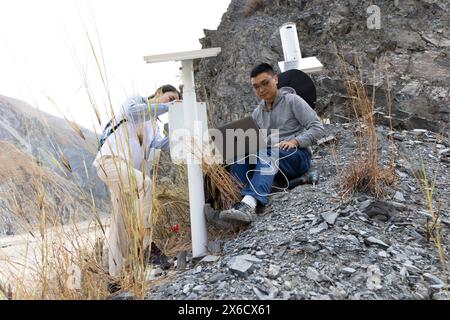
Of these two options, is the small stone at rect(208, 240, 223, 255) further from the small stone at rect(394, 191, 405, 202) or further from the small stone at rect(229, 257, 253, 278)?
the small stone at rect(394, 191, 405, 202)

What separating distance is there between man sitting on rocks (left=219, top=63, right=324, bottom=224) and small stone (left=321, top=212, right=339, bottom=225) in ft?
1.46

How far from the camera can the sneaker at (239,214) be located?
A: 2.60 meters

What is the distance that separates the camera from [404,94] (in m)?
7.95

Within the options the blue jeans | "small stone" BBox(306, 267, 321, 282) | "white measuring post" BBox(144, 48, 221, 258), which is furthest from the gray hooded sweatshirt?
"small stone" BBox(306, 267, 321, 282)

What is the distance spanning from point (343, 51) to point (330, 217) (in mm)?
7451

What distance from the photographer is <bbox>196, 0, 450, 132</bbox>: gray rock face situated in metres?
7.84

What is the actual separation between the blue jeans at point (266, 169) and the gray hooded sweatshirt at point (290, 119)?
0.13 meters

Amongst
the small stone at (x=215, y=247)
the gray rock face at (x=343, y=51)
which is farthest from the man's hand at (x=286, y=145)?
the gray rock face at (x=343, y=51)

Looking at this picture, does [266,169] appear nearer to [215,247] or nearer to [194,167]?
[194,167]

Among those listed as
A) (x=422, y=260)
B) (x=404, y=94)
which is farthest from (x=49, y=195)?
(x=404, y=94)

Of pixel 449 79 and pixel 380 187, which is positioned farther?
pixel 449 79

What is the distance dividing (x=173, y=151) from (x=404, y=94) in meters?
6.54
